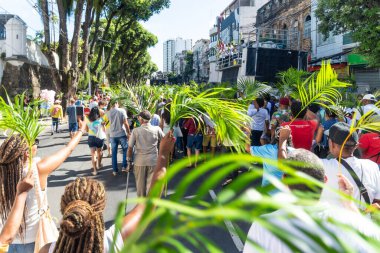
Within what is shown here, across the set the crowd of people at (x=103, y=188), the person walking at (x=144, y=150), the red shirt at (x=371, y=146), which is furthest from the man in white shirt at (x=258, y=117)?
the red shirt at (x=371, y=146)

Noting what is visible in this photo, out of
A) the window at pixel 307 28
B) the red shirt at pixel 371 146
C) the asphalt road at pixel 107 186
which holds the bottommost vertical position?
the asphalt road at pixel 107 186

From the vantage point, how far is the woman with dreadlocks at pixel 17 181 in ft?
8.38

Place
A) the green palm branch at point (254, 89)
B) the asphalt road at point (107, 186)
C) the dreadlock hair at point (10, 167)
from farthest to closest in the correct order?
the green palm branch at point (254, 89)
the asphalt road at point (107, 186)
the dreadlock hair at point (10, 167)

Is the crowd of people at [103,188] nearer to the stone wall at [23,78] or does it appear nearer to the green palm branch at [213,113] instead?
the green palm branch at [213,113]

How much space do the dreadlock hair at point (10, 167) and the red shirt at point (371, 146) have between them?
11.9 feet

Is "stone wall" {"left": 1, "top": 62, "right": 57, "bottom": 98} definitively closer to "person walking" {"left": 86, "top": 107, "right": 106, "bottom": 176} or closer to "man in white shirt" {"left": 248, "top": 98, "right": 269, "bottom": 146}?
"person walking" {"left": 86, "top": 107, "right": 106, "bottom": 176}

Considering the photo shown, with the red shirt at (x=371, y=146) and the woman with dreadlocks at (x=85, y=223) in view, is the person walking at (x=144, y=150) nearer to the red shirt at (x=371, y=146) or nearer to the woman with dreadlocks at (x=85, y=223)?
the red shirt at (x=371, y=146)

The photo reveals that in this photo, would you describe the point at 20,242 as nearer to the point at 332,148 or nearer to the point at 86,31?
the point at 332,148

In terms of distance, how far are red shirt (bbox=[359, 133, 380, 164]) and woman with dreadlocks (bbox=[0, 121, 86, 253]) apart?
11.4 ft

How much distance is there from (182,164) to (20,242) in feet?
8.17

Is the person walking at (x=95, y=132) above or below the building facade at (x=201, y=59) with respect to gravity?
below

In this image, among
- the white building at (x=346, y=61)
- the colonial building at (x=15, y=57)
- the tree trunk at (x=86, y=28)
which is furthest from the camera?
the colonial building at (x=15, y=57)

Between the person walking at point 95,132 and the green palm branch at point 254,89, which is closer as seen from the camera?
the person walking at point 95,132

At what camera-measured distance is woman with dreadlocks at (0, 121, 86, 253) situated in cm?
255
